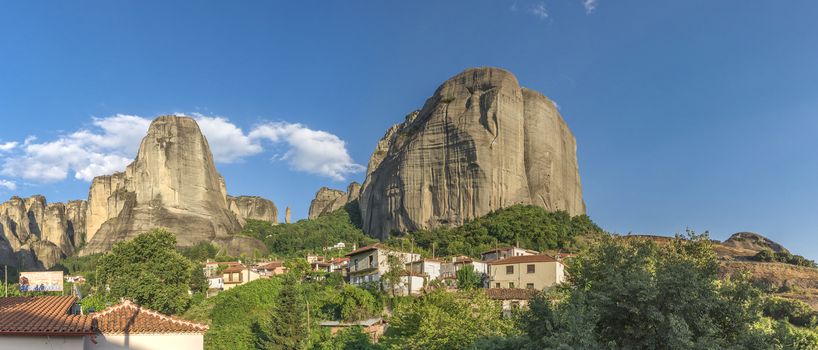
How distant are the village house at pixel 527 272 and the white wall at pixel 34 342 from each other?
39.6 meters

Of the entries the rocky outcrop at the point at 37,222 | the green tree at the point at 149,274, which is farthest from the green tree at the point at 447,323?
the rocky outcrop at the point at 37,222

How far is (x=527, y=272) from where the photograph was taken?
51250 millimetres

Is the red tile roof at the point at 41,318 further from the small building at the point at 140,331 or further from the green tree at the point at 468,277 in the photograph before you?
the green tree at the point at 468,277

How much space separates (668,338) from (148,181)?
107m

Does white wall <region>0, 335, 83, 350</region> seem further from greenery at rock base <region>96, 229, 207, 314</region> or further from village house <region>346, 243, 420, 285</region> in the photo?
village house <region>346, 243, 420, 285</region>

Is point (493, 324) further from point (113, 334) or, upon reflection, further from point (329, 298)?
point (329, 298)

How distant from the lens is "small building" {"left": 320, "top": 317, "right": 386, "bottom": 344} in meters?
35.8

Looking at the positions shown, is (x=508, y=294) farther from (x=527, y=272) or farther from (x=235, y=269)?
(x=235, y=269)

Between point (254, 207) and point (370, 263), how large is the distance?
11430cm

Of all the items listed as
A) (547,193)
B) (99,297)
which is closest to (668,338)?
(99,297)

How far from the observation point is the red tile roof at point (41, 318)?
13.7 meters

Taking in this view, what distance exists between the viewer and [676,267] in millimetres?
12883

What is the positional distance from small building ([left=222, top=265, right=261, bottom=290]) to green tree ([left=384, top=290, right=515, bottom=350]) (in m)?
32.1

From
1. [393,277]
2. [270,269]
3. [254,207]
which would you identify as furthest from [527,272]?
[254,207]
